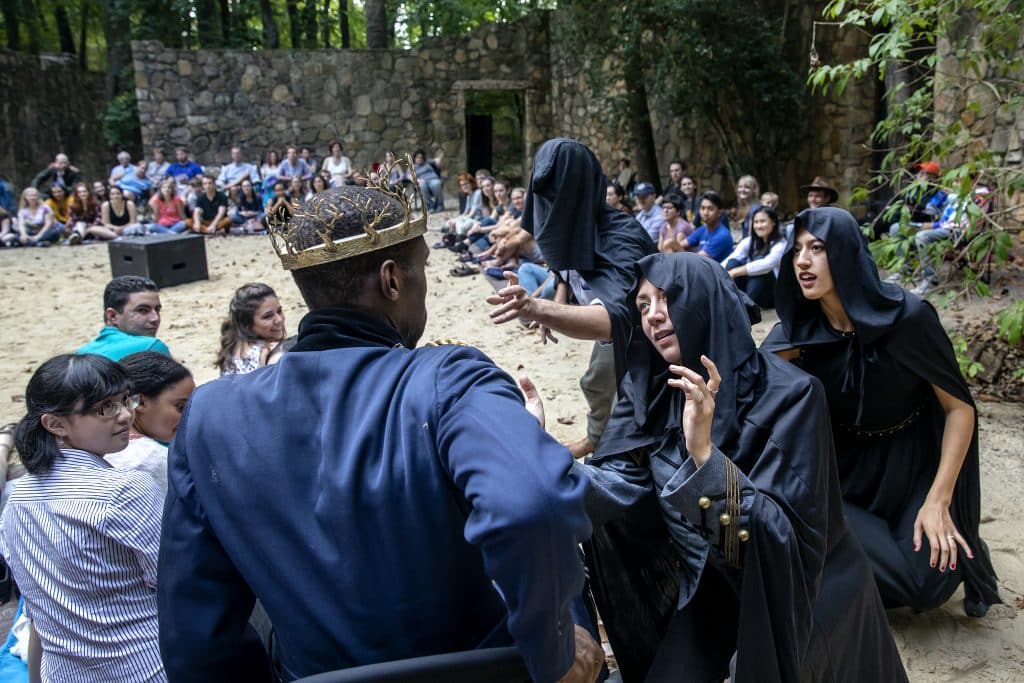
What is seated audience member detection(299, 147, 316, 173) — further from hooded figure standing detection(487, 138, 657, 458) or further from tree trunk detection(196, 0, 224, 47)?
hooded figure standing detection(487, 138, 657, 458)

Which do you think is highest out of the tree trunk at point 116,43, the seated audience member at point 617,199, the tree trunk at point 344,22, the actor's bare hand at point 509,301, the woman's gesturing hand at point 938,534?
the tree trunk at point 344,22

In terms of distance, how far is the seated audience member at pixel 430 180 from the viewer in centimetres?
1580

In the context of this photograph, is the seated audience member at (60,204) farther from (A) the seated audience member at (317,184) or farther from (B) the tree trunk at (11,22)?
(B) the tree trunk at (11,22)

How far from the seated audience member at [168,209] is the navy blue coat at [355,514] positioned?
13697 millimetres

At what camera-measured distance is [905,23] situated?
4242mm

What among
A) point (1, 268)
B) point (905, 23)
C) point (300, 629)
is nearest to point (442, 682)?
point (300, 629)

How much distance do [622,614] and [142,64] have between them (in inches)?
705

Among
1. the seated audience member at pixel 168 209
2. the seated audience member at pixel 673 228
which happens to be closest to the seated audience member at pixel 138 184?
the seated audience member at pixel 168 209

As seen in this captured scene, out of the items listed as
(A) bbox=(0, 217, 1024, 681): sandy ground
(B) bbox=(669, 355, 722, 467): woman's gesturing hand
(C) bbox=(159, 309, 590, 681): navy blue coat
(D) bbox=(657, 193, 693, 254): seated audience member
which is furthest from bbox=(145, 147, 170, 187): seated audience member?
(C) bbox=(159, 309, 590, 681): navy blue coat

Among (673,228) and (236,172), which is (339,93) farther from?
(673,228)

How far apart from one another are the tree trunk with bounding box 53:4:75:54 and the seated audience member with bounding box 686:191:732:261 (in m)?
20.8

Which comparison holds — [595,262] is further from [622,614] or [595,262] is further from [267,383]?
[267,383]

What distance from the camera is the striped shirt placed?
1.98 metres

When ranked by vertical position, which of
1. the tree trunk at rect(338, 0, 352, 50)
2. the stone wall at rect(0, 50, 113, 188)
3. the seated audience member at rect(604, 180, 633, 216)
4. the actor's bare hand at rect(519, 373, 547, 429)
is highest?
the tree trunk at rect(338, 0, 352, 50)
